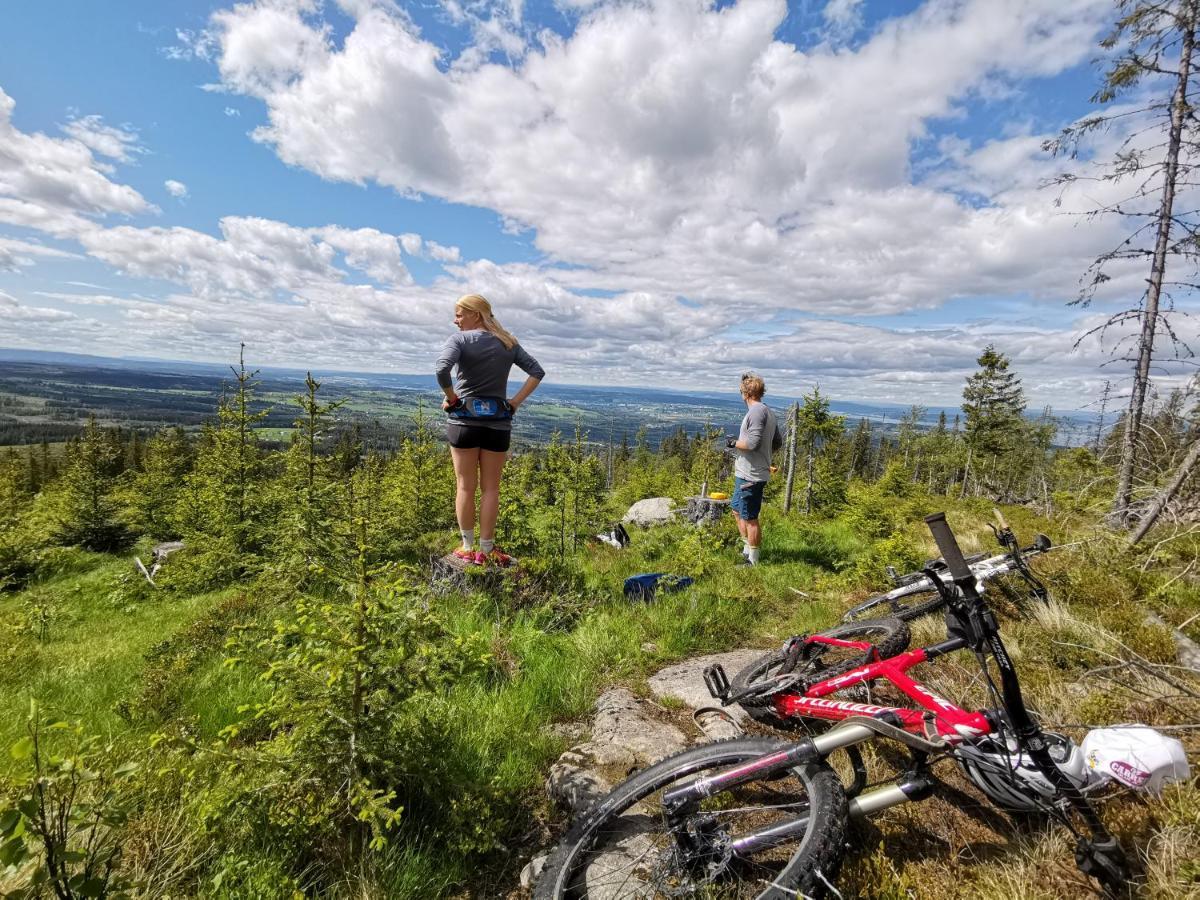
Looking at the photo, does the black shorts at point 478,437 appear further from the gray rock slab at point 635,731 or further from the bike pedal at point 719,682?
the bike pedal at point 719,682

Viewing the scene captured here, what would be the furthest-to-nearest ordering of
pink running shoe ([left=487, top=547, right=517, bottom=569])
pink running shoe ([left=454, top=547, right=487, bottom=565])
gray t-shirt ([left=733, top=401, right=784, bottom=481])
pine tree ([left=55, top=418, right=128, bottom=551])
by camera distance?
1. pine tree ([left=55, top=418, right=128, bottom=551])
2. gray t-shirt ([left=733, top=401, right=784, bottom=481])
3. pink running shoe ([left=487, top=547, right=517, bottom=569])
4. pink running shoe ([left=454, top=547, right=487, bottom=565])

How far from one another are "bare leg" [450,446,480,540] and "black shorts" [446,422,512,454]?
84 millimetres

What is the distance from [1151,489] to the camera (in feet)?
16.2

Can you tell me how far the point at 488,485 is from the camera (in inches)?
232

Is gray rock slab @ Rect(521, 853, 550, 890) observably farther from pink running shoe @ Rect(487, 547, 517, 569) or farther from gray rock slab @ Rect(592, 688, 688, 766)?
pink running shoe @ Rect(487, 547, 517, 569)

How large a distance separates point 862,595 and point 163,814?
21.7 ft

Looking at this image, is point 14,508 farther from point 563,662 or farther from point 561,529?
point 563,662

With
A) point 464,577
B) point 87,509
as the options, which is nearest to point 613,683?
point 464,577

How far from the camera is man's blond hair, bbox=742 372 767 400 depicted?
7.60 metres

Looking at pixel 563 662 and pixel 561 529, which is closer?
pixel 563 662

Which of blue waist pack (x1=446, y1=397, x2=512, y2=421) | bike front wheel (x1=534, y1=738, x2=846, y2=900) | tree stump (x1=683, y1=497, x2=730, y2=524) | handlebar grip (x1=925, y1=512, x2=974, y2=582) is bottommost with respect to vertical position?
tree stump (x1=683, y1=497, x2=730, y2=524)

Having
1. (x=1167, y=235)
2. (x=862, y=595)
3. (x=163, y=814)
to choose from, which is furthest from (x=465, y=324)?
(x=1167, y=235)

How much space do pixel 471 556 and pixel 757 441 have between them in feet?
13.8

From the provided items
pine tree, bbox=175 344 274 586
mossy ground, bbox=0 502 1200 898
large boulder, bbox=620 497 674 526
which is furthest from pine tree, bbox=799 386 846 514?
pine tree, bbox=175 344 274 586
